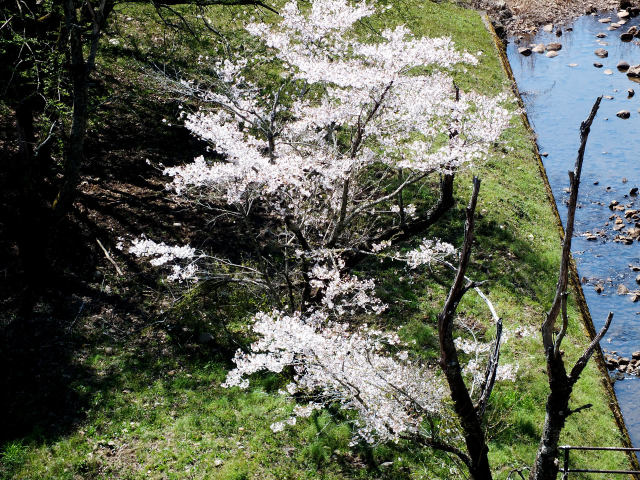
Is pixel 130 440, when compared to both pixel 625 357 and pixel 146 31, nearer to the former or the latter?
pixel 625 357

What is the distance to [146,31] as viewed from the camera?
15.9 m

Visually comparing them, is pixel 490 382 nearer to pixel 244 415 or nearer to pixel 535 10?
pixel 244 415

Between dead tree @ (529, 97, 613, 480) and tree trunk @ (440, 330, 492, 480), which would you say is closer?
dead tree @ (529, 97, 613, 480)

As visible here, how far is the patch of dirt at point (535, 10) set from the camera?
2500 centimetres

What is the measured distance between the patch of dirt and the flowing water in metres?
0.78

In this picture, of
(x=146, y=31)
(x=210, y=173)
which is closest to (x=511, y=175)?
(x=210, y=173)

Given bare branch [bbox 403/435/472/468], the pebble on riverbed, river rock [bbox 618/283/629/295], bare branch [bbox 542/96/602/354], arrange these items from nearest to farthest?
bare branch [bbox 542/96/602/354] < bare branch [bbox 403/435/472/468] < the pebble on riverbed < river rock [bbox 618/283/629/295]

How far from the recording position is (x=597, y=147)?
17.2 metres

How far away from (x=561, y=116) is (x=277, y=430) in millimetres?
15726

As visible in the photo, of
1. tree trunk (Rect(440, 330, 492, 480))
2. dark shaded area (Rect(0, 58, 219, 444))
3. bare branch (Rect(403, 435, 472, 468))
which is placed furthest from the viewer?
dark shaded area (Rect(0, 58, 219, 444))

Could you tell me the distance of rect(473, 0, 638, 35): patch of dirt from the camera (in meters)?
25.0

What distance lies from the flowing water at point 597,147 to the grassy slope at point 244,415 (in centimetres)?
194

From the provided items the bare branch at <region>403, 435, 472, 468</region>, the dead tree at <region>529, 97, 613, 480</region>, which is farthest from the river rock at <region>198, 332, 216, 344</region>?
the dead tree at <region>529, 97, 613, 480</region>

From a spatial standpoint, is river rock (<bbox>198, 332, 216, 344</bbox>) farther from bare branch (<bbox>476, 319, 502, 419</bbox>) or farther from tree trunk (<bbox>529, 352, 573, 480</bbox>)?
tree trunk (<bbox>529, 352, 573, 480</bbox>)
